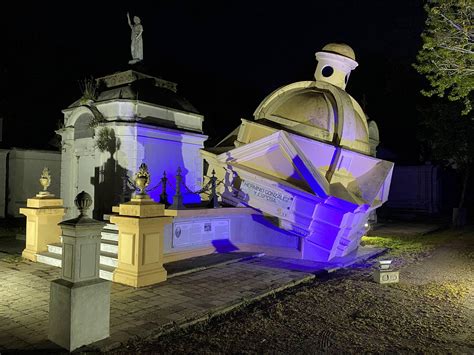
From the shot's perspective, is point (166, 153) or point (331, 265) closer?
point (331, 265)

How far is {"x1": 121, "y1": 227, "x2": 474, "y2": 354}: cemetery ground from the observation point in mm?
5223

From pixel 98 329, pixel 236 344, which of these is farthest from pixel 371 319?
pixel 98 329

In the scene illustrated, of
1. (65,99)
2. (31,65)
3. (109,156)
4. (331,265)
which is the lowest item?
(331,265)

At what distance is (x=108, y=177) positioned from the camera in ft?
43.5

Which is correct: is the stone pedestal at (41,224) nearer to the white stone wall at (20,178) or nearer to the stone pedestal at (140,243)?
the stone pedestal at (140,243)

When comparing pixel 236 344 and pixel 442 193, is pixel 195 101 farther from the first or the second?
pixel 236 344

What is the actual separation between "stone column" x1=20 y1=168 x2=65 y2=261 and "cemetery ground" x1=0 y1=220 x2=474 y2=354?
493 millimetres

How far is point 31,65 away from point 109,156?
15320mm

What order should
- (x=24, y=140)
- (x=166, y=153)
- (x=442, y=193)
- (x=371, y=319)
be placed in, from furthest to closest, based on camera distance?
(x=442, y=193) < (x=24, y=140) < (x=166, y=153) < (x=371, y=319)

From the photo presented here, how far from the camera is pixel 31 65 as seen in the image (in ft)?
80.9

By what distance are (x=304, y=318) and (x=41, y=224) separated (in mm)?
7171

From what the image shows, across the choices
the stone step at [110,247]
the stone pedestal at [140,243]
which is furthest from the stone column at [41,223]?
the stone pedestal at [140,243]

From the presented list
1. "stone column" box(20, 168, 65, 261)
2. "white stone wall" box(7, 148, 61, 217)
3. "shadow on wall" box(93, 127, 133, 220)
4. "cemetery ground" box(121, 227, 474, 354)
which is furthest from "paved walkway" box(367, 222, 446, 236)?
"white stone wall" box(7, 148, 61, 217)

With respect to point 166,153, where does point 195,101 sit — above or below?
above
